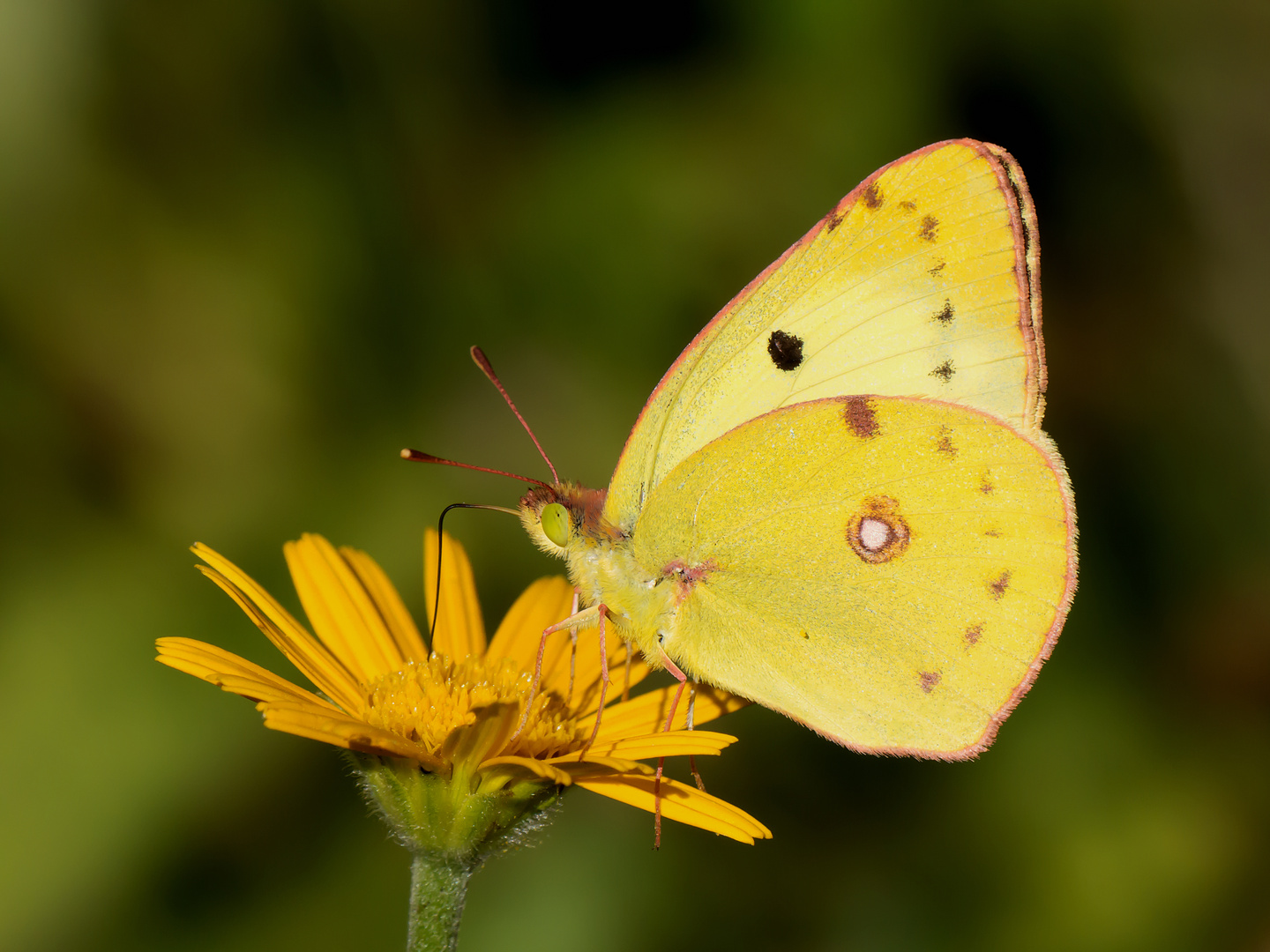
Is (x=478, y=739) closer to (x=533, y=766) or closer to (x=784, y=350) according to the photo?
(x=533, y=766)

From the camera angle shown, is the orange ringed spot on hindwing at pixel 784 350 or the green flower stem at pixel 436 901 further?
the orange ringed spot on hindwing at pixel 784 350

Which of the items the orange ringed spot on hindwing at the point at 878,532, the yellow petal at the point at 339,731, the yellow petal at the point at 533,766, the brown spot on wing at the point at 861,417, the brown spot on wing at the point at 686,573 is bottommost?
the yellow petal at the point at 533,766

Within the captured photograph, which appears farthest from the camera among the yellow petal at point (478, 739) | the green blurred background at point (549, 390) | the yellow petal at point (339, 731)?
the green blurred background at point (549, 390)

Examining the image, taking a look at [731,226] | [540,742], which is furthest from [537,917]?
[731,226]

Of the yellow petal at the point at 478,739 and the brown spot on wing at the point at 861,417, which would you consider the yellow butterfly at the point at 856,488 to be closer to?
the brown spot on wing at the point at 861,417

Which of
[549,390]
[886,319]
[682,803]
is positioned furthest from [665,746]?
[549,390]

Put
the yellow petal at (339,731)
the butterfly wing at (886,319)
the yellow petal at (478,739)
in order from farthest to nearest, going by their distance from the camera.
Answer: the butterfly wing at (886,319) < the yellow petal at (478,739) < the yellow petal at (339,731)

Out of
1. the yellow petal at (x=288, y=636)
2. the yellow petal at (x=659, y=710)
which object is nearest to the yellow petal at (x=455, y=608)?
the yellow petal at (x=288, y=636)
